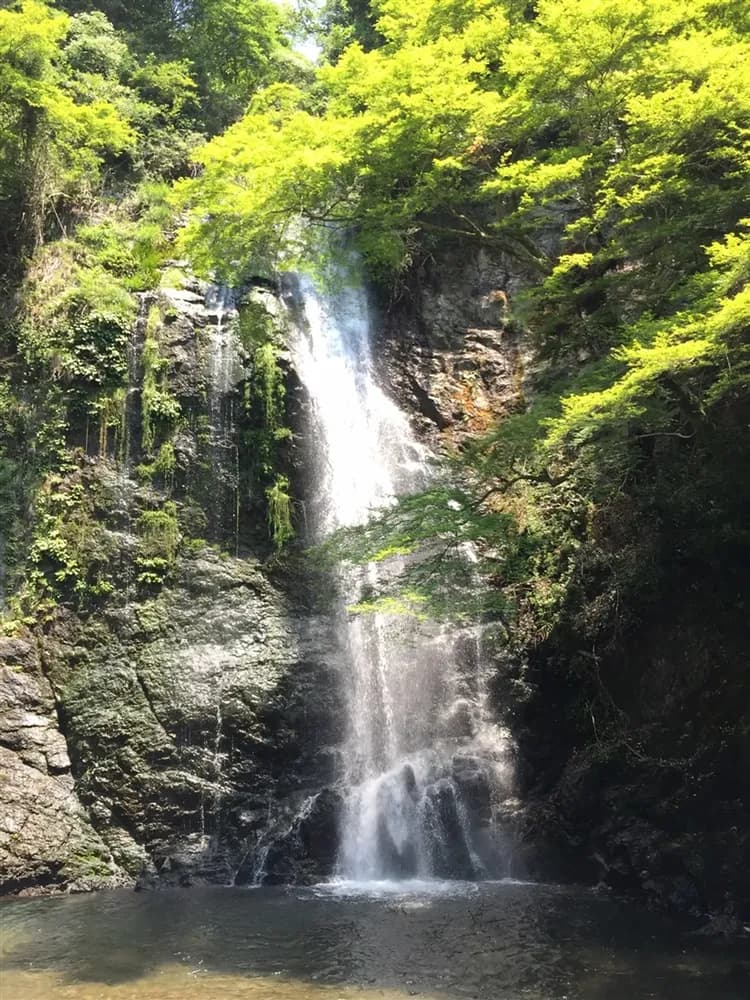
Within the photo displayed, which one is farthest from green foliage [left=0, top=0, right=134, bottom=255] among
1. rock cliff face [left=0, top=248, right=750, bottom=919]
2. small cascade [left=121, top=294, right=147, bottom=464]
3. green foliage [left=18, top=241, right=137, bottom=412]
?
rock cliff face [left=0, top=248, right=750, bottom=919]

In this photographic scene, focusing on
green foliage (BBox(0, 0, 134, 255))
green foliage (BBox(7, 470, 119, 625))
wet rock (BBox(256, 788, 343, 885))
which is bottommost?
wet rock (BBox(256, 788, 343, 885))

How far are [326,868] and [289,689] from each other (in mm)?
2638

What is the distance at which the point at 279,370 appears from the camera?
14383mm

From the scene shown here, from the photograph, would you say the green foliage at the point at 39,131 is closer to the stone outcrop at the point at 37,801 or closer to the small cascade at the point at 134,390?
the small cascade at the point at 134,390

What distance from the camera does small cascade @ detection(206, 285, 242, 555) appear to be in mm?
13586

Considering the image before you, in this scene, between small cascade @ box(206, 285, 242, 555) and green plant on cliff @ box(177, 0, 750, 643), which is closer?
green plant on cliff @ box(177, 0, 750, 643)

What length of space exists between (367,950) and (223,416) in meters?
9.20

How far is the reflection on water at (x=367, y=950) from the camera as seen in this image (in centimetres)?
612

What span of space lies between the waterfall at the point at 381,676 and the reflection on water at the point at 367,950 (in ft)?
3.77

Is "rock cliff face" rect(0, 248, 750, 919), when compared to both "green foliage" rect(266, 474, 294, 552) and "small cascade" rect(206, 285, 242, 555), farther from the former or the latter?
"green foliage" rect(266, 474, 294, 552)

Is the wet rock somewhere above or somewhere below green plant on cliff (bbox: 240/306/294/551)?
below

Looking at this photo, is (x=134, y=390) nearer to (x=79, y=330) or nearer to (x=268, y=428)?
(x=79, y=330)

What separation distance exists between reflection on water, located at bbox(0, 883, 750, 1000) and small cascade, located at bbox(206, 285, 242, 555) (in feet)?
19.7

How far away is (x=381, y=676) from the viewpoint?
12500 mm
